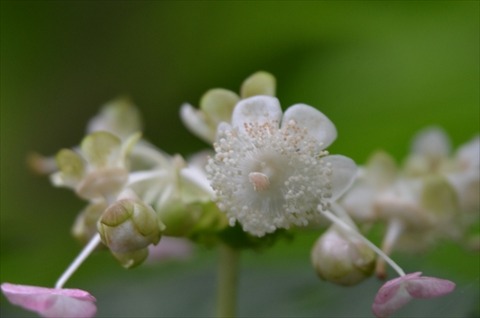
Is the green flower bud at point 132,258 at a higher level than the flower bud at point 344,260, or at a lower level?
lower

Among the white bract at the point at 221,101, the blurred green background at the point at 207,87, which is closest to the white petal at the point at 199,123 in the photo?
the white bract at the point at 221,101

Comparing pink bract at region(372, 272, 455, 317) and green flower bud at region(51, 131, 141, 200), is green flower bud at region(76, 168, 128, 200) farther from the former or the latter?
pink bract at region(372, 272, 455, 317)

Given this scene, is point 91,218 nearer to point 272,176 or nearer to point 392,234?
point 272,176

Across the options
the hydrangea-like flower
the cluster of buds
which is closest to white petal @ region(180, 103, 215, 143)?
the hydrangea-like flower

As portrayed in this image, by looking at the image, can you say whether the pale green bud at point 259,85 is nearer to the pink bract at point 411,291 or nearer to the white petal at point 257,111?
the white petal at point 257,111

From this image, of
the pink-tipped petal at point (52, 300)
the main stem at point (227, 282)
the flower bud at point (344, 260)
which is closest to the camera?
the pink-tipped petal at point (52, 300)

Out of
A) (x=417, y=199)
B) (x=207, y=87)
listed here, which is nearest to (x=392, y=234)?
(x=417, y=199)
